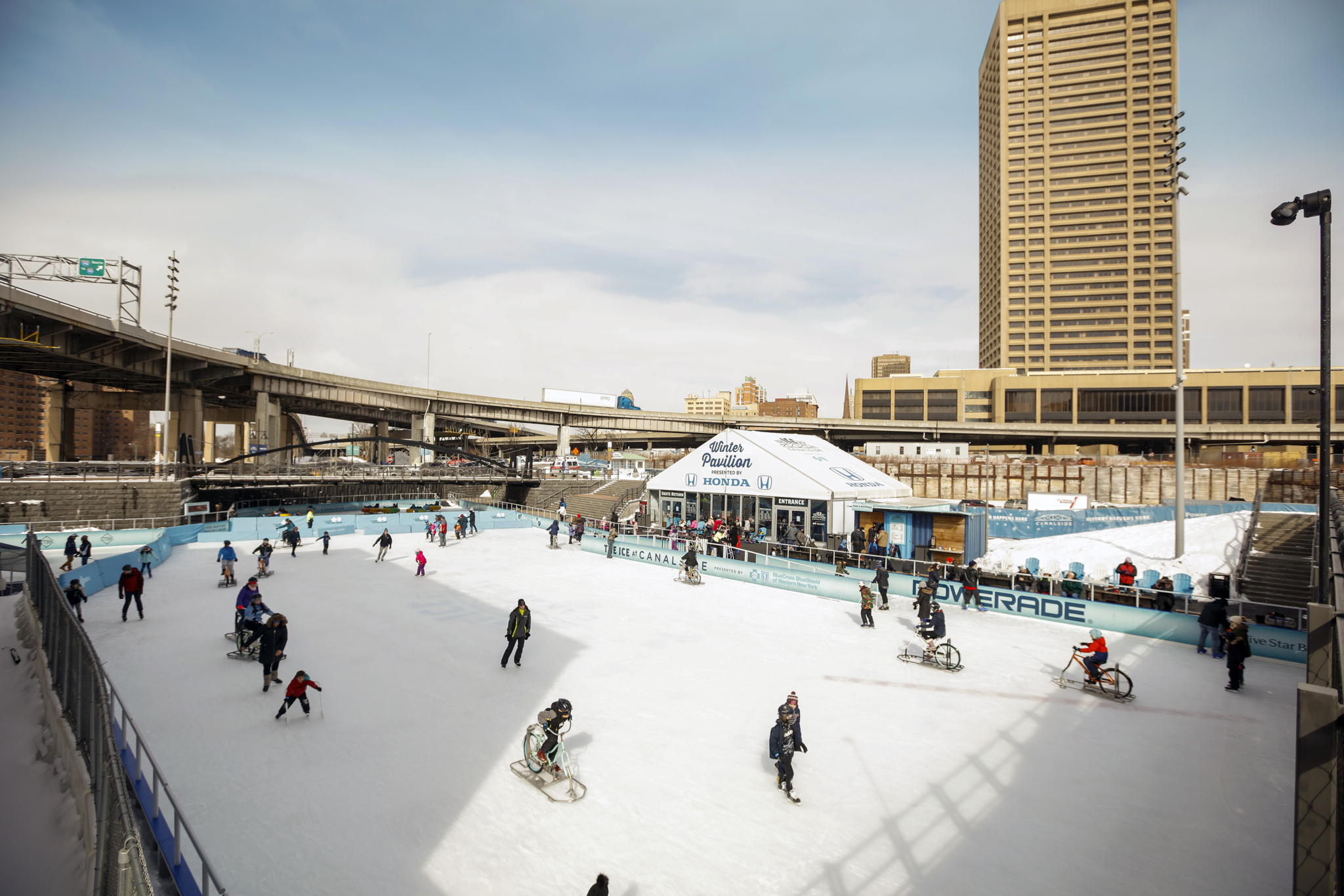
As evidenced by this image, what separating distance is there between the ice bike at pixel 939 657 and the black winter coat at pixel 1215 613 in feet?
19.7

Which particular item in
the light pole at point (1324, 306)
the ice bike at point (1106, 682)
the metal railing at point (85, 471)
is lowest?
the ice bike at point (1106, 682)

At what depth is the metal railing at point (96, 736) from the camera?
451 centimetres

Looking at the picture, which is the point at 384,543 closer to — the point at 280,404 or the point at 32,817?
the point at 32,817

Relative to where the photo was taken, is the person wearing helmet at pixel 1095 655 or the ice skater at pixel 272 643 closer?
the ice skater at pixel 272 643

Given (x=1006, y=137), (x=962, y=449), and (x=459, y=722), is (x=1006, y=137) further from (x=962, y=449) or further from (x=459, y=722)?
(x=459, y=722)

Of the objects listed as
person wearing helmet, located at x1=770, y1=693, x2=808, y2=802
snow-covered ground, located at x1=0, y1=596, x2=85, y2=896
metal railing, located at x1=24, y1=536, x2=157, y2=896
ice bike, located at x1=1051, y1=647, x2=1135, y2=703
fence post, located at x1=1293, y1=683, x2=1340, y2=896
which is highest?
fence post, located at x1=1293, y1=683, x2=1340, y2=896

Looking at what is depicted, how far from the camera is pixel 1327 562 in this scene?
10.6 metres

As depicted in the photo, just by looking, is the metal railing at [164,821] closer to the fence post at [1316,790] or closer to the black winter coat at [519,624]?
the black winter coat at [519,624]

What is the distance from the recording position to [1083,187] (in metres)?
126

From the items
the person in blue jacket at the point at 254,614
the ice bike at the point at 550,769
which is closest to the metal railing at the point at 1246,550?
the ice bike at the point at 550,769

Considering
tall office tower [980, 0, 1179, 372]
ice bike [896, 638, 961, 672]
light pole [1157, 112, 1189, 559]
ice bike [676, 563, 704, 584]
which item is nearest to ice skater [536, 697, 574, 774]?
ice bike [896, 638, 961, 672]

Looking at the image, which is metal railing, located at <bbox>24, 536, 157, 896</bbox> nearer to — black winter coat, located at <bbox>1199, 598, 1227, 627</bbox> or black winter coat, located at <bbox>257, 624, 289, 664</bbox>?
black winter coat, located at <bbox>257, 624, 289, 664</bbox>

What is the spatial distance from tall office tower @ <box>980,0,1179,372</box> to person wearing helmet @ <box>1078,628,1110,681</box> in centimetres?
12671

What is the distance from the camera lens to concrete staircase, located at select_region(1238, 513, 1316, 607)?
702 inches
